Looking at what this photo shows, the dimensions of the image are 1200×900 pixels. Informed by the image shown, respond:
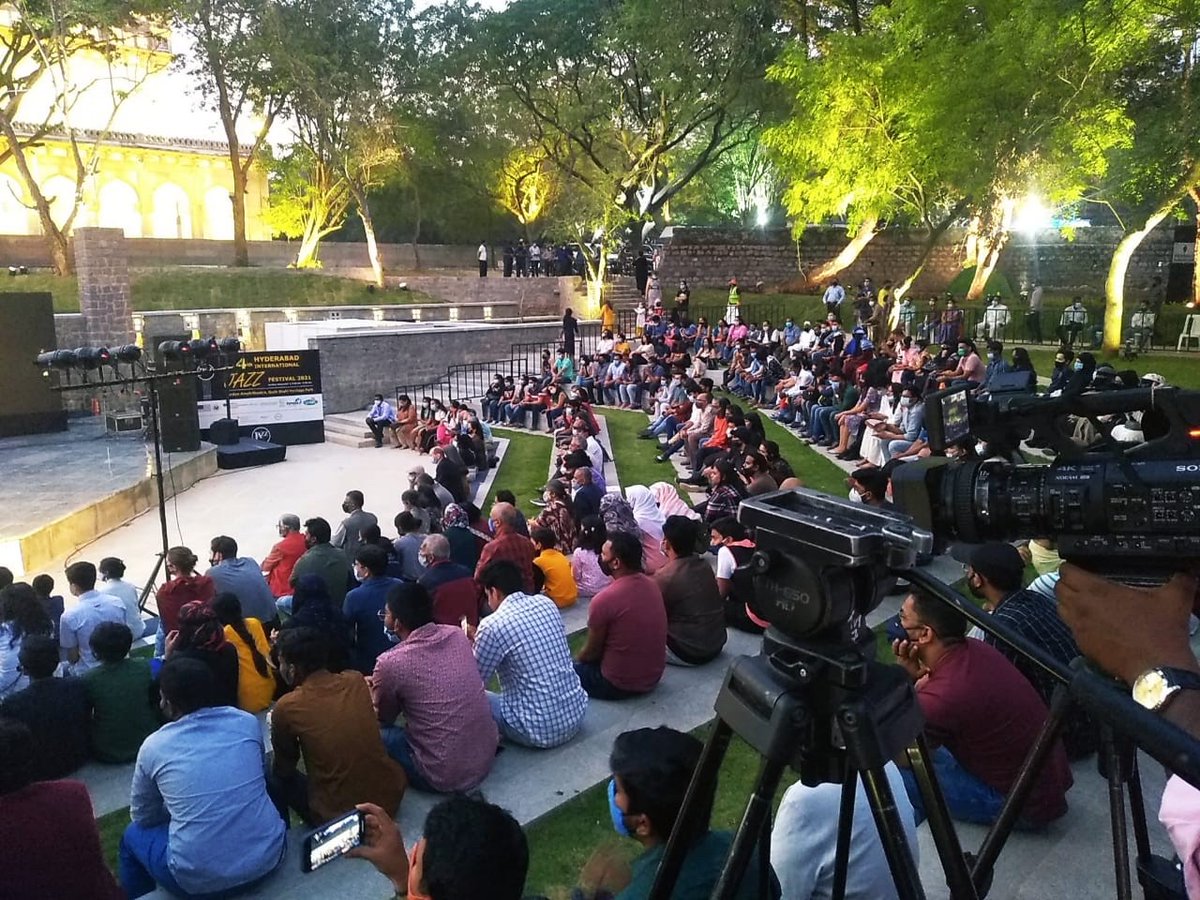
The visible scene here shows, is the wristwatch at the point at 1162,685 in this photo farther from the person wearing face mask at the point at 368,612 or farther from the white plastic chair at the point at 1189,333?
the white plastic chair at the point at 1189,333

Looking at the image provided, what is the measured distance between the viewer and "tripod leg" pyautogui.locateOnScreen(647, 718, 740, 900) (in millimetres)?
1744

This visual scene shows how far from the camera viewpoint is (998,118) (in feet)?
50.3

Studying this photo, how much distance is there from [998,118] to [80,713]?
1600 cm

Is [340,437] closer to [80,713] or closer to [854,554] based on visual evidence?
[80,713]

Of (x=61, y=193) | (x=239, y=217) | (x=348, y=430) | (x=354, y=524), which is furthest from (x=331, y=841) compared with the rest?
(x=61, y=193)

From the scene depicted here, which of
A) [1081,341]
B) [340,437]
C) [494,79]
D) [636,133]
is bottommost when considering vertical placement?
[340,437]

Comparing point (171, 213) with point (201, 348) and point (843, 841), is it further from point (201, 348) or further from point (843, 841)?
point (843, 841)

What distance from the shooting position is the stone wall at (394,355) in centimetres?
1808

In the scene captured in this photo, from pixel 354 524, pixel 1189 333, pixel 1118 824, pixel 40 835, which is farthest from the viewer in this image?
pixel 1189 333

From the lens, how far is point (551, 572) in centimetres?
641

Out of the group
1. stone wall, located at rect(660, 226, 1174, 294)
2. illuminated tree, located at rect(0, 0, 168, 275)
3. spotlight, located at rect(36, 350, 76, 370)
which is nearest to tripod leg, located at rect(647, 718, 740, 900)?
spotlight, located at rect(36, 350, 76, 370)

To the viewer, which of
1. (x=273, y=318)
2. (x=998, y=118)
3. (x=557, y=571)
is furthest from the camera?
(x=273, y=318)

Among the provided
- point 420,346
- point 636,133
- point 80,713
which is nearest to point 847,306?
point 636,133

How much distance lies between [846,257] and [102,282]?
61.8ft
